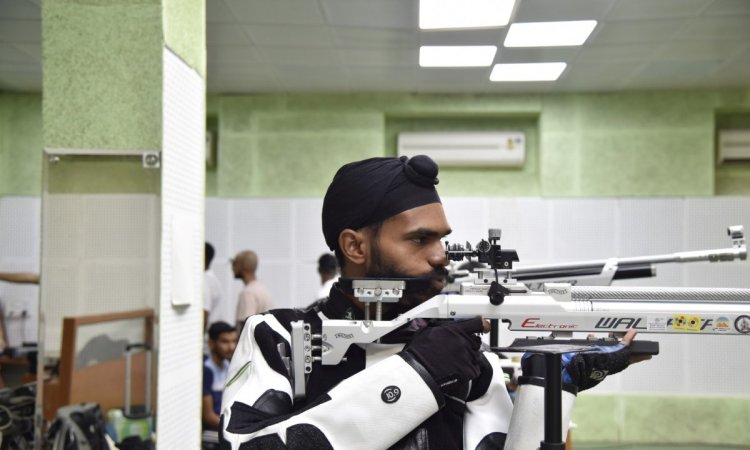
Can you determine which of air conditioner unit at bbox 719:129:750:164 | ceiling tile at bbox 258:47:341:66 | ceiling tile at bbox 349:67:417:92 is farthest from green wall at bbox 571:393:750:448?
ceiling tile at bbox 258:47:341:66

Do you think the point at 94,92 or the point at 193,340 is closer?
the point at 94,92

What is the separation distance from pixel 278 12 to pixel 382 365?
3.76 metres

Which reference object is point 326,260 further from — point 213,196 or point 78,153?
point 78,153

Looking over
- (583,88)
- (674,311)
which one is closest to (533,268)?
(674,311)

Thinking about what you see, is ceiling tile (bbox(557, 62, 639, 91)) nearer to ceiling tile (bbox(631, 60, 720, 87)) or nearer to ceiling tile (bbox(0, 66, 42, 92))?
ceiling tile (bbox(631, 60, 720, 87))

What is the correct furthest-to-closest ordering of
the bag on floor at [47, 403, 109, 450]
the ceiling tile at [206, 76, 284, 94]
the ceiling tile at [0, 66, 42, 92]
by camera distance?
1. the ceiling tile at [206, 76, 284, 94]
2. the ceiling tile at [0, 66, 42, 92]
3. the bag on floor at [47, 403, 109, 450]

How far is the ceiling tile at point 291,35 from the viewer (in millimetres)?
4750

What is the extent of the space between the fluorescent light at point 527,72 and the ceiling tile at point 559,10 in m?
1.07

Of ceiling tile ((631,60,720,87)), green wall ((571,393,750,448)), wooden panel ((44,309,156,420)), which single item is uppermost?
ceiling tile ((631,60,720,87))

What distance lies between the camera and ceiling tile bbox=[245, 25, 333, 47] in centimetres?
475

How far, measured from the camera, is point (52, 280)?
2652 millimetres

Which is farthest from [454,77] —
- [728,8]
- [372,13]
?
[728,8]

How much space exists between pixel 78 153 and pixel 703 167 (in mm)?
5446

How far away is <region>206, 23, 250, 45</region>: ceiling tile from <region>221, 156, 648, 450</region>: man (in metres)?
3.75
